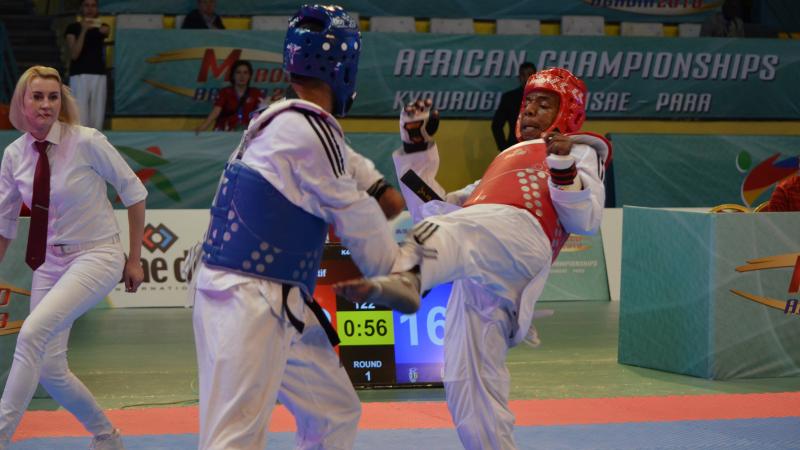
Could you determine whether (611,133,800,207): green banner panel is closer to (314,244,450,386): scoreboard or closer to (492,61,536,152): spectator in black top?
(492,61,536,152): spectator in black top

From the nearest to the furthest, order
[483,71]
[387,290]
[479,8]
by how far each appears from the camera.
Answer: [387,290] < [483,71] < [479,8]

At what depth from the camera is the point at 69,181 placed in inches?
214

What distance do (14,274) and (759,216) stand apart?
502cm

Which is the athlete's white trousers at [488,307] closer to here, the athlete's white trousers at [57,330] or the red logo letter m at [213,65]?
the athlete's white trousers at [57,330]

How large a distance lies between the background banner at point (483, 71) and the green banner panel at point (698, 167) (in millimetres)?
1211

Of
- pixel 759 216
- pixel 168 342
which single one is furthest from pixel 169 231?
pixel 759 216

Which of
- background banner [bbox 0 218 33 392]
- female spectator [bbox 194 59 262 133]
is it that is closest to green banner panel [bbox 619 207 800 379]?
background banner [bbox 0 218 33 392]

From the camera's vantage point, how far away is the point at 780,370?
803 centimetres

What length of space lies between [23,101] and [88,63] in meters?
7.39

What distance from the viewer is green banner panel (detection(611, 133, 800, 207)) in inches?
538

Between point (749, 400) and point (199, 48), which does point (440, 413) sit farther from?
point (199, 48)

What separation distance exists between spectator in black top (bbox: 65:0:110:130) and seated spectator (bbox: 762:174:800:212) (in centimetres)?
750

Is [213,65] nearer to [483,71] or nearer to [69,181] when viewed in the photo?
[483,71]

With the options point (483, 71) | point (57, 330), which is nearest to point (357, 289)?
point (57, 330)
